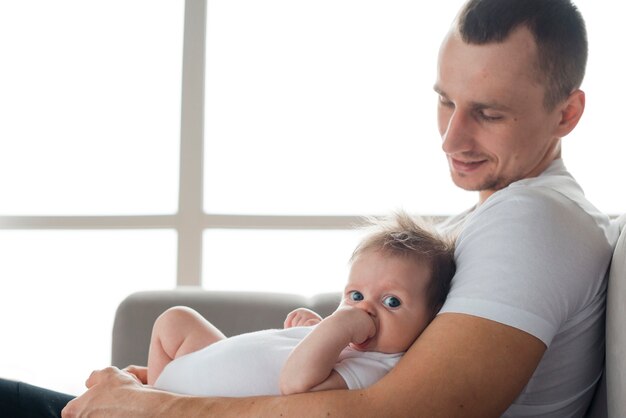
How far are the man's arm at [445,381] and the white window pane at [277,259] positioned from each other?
2920mm

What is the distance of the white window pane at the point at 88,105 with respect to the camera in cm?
436

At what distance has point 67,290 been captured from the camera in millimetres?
4547

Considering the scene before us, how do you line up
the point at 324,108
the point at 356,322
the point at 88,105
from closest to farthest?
the point at 356,322
the point at 324,108
the point at 88,105

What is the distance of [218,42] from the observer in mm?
4320

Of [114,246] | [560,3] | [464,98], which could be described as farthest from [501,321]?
[114,246]

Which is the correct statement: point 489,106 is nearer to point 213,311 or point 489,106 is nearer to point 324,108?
point 213,311

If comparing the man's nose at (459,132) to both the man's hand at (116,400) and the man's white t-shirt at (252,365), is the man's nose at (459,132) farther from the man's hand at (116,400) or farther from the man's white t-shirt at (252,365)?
the man's hand at (116,400)

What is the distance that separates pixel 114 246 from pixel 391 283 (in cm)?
321

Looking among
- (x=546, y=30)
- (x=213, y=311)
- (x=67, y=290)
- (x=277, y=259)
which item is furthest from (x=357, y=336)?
(x=67, y=290)

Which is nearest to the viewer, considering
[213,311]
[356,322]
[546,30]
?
[356,322]

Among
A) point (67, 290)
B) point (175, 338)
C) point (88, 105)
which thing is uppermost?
point (88, 105)

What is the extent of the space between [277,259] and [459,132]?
280 centimetres

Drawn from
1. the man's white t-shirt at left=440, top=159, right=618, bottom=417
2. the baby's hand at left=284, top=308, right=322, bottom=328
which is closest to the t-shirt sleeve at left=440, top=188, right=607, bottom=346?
the man's white t-shirt at left=440, top=159, right=618, bottom=417

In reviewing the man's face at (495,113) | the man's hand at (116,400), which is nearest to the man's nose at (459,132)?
the man's face at (495,113)
